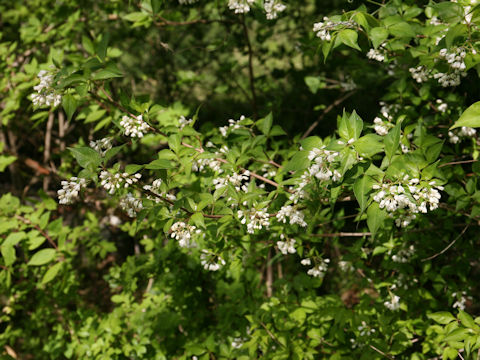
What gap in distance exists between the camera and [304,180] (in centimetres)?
178

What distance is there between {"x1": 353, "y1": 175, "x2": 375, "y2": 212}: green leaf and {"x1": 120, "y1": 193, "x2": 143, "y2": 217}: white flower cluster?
0.91m

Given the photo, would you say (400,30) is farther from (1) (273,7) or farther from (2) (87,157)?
(2) (87,157)

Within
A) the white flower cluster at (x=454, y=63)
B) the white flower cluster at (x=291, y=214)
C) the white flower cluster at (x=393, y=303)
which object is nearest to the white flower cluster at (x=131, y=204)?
the white flower cluster at (x=291, y=214)

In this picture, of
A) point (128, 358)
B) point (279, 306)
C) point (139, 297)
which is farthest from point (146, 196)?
point (139, 297)

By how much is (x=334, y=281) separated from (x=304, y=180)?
2.87m

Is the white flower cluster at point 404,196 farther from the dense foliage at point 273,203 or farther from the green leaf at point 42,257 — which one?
the green leaf at point 42,257

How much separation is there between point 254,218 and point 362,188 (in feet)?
1.80

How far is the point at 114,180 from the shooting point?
1.72 meters

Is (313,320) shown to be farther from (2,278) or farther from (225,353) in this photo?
(2,278)

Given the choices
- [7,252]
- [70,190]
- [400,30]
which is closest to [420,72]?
[400,30]

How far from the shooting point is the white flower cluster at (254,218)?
182 cm

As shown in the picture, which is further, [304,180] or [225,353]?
[225,353]

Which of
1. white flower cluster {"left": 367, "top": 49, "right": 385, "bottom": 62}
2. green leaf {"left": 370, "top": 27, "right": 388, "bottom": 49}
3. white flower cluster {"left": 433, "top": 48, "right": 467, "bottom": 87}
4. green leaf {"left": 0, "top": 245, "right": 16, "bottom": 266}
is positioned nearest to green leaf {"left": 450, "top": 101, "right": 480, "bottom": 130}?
white flower cluster {"left": 433, "top": 48, "right": 467, "bottom": 87}

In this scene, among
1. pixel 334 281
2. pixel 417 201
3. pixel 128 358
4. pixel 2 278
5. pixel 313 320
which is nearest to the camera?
pixel 417 201
